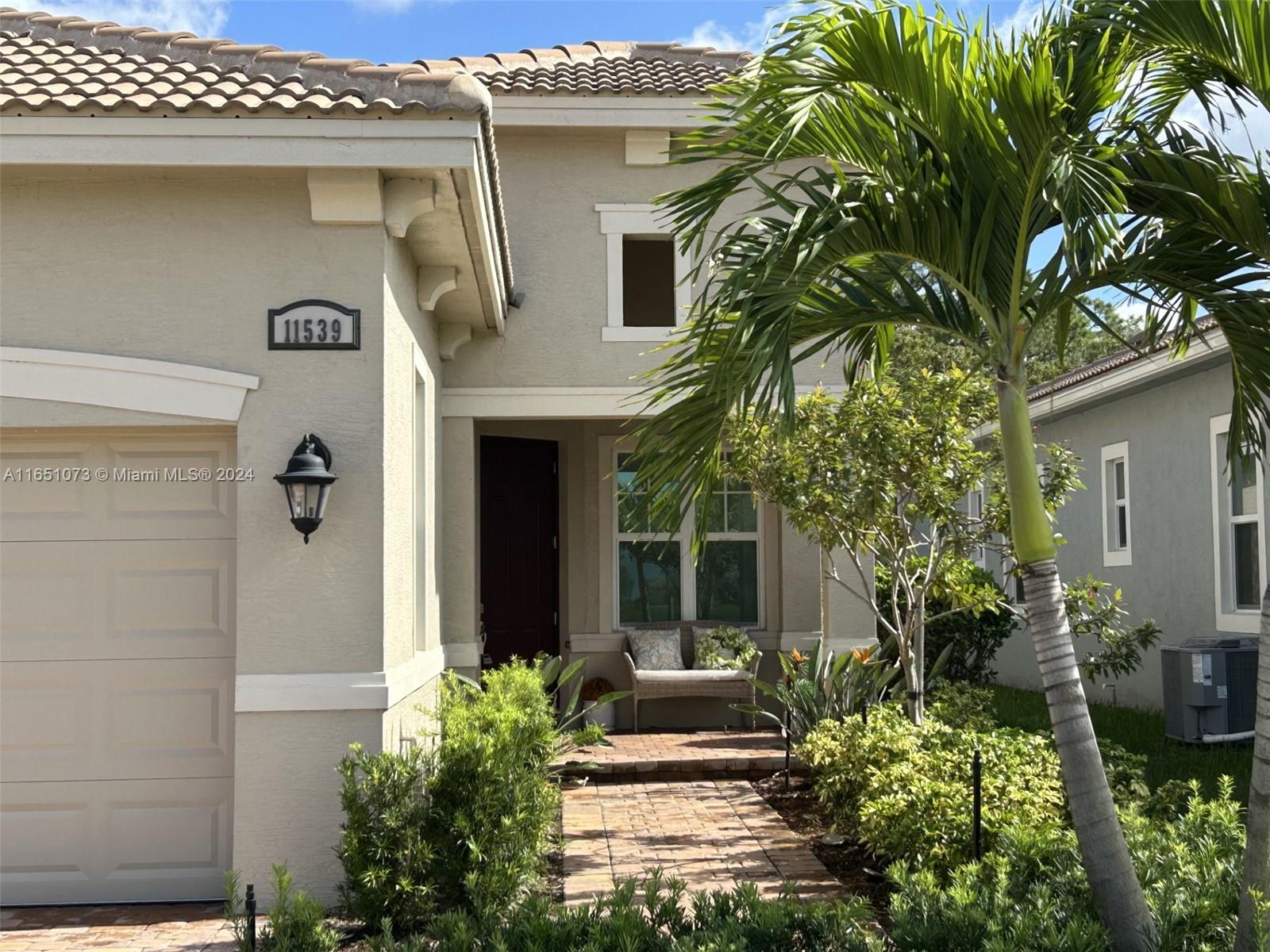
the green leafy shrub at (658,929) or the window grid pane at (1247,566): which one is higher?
the window grid pane at (1247,566)

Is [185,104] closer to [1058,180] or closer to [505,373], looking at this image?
[1058,180]

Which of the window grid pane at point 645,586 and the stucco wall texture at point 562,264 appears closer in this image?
the stucco wall texture at point 562,264

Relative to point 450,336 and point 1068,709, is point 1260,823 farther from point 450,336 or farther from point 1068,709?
point 450,336

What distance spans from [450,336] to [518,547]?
10.2ft

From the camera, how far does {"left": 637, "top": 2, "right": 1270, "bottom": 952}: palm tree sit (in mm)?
4695

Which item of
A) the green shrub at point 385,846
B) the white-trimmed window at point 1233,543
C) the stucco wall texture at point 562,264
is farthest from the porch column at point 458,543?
the white-trimmed window at point 1233,543

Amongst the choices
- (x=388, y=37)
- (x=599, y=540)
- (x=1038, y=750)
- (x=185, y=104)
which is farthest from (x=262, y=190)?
(x=388, y=37)

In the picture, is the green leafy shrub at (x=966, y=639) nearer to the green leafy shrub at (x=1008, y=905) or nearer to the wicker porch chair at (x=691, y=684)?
the wicker porch chair at (x=691, y=684)

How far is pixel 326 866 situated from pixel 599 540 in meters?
6.48

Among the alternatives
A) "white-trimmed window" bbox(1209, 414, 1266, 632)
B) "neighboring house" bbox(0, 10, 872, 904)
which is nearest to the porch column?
"neighboring house" bbox(0, 10, 872, 904)

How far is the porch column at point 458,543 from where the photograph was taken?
10398 mm

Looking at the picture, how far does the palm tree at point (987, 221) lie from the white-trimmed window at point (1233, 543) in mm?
7074

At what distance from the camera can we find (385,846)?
224 inches

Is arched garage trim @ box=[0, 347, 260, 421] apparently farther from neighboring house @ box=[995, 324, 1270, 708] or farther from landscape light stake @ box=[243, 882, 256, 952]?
neighboring house @ box=[995, 324, 1270, 708]
